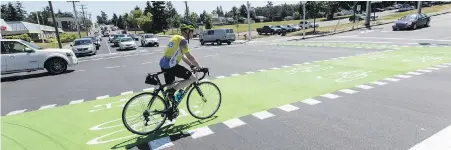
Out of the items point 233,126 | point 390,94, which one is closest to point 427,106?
point 390,94

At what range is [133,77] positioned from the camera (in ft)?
37.2

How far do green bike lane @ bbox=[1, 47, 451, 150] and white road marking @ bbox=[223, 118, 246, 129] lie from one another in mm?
178

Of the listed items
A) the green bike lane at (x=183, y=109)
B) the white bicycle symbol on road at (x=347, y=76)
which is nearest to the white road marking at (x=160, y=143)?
the green bike lane at (x=183, y=109)

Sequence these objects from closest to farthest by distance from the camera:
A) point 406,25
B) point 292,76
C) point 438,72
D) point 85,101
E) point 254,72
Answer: point 85,101 < point 438,72 < point 292,76 < point 254,72 < point 406,25

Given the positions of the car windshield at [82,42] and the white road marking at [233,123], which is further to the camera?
the car windshield at [82,42]

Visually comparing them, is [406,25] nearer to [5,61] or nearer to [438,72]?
[438,72]

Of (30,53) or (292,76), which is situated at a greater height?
(30,53)

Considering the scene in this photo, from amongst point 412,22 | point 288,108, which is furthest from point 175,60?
point 412,22

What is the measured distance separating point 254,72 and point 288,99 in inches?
170

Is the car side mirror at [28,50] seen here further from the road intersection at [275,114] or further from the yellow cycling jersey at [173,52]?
the yellow cycling jersey at [173,52]

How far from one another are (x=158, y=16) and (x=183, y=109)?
3818 inches

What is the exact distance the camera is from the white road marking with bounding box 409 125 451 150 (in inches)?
156

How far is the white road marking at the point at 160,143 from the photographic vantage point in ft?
14.5

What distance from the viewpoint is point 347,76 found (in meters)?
8.98
